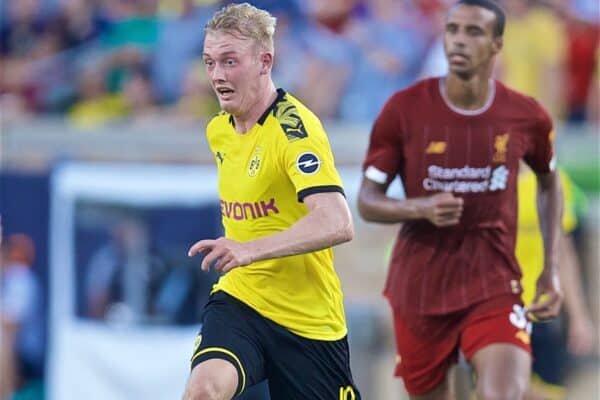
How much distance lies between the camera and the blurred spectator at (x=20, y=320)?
454 inches

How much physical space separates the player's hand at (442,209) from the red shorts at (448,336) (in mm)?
585

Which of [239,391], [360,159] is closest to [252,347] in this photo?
[239,391]

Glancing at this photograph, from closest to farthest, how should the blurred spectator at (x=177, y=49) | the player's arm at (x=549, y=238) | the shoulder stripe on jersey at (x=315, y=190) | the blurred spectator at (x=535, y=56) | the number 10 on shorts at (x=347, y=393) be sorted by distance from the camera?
the shoulder stripe on jersey at (x=315, y=190), the number 10 on shorts at (x=347, y=393), the player's arm at (x=549, y=238), the blurred spectator at (x=535, y=56), the blurred spectator at (x=177, y=49)

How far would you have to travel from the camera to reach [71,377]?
445 inches

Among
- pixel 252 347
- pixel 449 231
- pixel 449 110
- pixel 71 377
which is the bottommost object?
pixel 71 377

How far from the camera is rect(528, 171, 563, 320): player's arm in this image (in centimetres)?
732

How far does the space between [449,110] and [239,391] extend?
6.95ft

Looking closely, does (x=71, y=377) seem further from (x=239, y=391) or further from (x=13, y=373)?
(x=239, y=391)

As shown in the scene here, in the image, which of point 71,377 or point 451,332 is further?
point 71,377

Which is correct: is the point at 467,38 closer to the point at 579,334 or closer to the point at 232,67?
the point at 232,67

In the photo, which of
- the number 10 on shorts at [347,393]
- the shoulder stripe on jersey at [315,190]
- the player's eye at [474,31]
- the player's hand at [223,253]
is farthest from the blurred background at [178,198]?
the player's hand at [223,253]

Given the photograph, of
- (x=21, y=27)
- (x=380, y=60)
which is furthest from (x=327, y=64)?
(x=21, y=27)

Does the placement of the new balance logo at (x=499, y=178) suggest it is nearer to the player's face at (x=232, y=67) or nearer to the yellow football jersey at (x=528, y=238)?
the yellow football jersey at (x=528, y=238)

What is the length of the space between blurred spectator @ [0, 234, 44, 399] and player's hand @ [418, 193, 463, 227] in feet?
17.9
